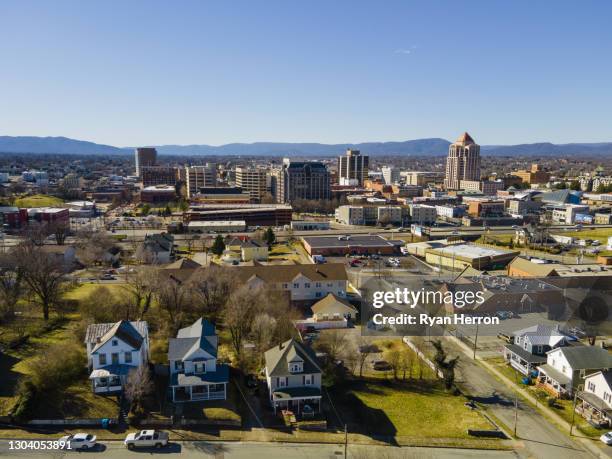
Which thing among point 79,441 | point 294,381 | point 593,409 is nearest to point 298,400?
point 294,381

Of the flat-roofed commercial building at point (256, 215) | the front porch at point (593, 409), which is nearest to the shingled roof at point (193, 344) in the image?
the front porch at point (593, 409)

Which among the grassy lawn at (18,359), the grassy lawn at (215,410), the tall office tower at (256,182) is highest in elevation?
the tall office tower at (256,182)

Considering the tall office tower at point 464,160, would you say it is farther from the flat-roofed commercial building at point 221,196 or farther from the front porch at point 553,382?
the front porch at point 553,382

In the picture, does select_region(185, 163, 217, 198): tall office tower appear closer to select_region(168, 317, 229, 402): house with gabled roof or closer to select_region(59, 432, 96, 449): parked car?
select_region(168, 317, 229, 402): house with gabled roof

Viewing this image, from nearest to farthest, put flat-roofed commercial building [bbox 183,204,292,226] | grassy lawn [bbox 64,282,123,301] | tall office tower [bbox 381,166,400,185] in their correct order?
grassy lawn [bbox 64,282,123,301] → flat-roofed commercial building [bbox 183,204,292,226] → tall office tower [bbox 381,166,400,185]

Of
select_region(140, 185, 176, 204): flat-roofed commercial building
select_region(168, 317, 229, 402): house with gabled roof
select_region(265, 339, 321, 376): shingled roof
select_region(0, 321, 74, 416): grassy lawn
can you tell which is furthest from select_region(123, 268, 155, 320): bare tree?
select_region(140, 185, 176, 204): flat-roofed commercial building

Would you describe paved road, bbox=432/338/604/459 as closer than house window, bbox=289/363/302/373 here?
Yes

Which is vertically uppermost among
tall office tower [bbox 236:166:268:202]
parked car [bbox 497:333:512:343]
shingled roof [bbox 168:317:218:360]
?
tall office tower [bbox 236:166:268:202]

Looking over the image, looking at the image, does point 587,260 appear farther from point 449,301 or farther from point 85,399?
point 85,399
